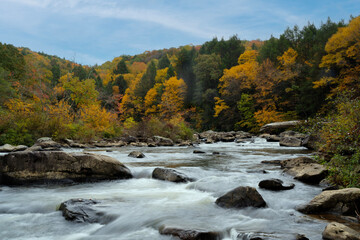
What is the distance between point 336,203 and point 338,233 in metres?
1.27

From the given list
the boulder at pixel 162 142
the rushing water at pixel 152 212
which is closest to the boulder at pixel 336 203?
the rushing water at pixel 152 212

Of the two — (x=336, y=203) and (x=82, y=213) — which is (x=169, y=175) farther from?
(x=336, y=203)

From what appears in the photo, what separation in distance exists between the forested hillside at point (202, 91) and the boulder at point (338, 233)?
5.07m

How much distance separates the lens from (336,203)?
4.23 meters

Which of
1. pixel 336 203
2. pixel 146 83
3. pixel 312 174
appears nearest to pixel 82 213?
pixel 336 203

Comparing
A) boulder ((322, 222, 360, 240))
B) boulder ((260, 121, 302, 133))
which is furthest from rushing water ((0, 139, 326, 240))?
boulder ((260, 121, 302, 133))

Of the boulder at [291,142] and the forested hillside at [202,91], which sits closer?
the boulder at [291,142]

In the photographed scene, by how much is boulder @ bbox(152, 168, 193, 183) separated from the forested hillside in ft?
16.7

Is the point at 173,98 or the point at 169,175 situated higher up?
the point at 173,98

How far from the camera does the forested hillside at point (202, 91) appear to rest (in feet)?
64.0

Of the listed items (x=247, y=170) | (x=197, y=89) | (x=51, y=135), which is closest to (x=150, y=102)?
(x=197, y=89)

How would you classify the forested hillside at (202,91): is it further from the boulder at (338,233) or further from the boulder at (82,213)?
the boulder at (82,213)

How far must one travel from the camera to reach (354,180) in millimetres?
4945

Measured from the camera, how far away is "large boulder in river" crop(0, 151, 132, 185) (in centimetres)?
637
